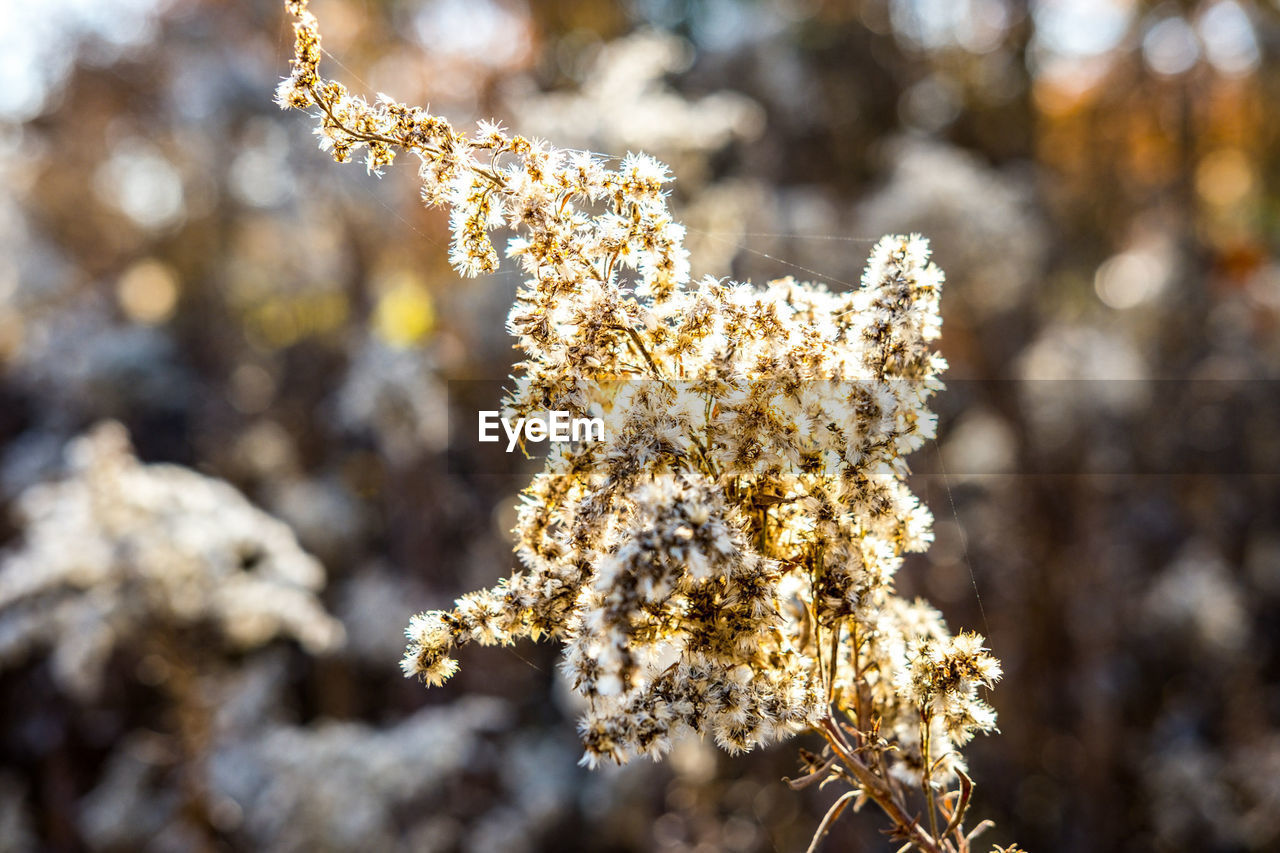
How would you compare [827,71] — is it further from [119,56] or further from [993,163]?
[119,56]

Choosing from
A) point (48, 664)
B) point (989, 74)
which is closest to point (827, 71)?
point (989, 74)

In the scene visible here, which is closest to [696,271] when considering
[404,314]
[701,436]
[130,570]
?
[404,314]

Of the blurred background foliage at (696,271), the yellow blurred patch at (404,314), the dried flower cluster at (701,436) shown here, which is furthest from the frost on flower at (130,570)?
the dried flower cluster at (701,436)

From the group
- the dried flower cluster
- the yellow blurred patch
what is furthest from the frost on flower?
the dried flower cluster

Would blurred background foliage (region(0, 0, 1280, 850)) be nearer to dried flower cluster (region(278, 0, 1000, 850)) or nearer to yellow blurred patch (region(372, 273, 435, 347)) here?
yellow blurred patch (region(372, 273, 435, 347))

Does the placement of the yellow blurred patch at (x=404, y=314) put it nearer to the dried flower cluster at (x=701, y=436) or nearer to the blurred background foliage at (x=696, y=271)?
the blurred background foliage at (x=696, y=271)

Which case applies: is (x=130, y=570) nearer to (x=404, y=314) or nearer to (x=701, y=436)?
(x=701, y=436)
